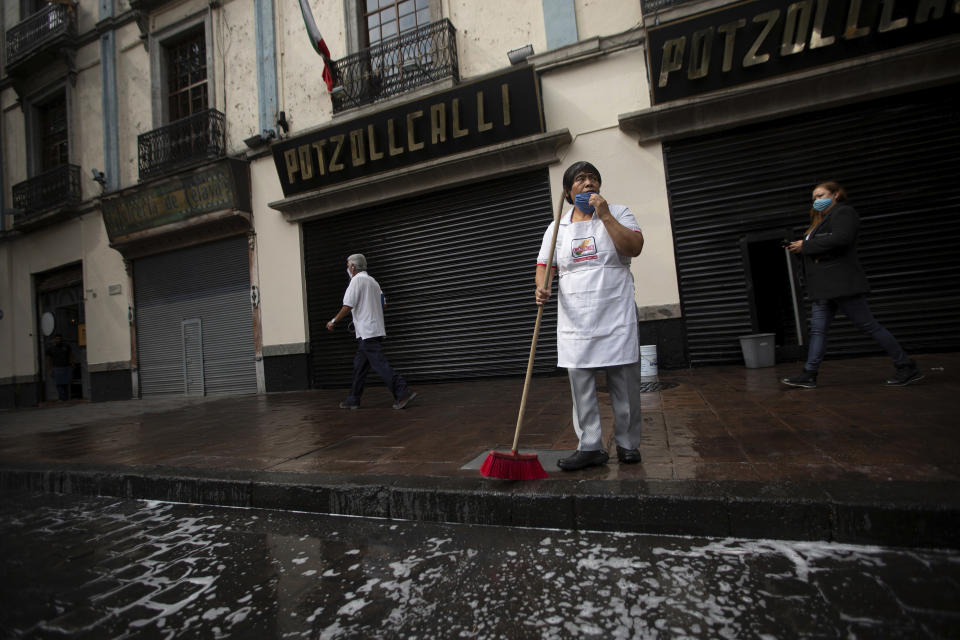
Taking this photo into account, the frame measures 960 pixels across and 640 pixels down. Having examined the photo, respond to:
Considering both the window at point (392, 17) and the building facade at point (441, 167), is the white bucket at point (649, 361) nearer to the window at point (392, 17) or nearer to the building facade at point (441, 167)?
the building facade at point (441, 167)

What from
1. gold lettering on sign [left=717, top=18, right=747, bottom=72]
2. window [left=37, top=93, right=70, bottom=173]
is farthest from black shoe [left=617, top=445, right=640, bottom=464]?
window [left=37, top=93, right=70, bottom=173]

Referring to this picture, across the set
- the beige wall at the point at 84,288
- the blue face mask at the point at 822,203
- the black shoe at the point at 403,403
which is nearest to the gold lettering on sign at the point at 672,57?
the blue face mask at the point at 822,203

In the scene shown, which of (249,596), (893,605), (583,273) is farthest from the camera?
(583,273)

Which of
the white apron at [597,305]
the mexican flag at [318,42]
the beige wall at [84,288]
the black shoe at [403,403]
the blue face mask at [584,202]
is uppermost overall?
the mexican flag at [318,42]

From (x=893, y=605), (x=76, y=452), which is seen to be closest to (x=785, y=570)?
(x=893, y=605)

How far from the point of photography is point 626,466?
257 centimetres

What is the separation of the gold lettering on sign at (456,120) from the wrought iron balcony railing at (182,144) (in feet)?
16.6

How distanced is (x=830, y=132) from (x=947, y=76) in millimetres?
1174

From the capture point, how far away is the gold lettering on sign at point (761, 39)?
5711mm

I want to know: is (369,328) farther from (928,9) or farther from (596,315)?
(928,9)

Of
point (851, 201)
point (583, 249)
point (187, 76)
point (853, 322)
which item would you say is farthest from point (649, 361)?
point (187, 76)

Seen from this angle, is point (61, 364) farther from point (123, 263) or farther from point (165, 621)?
point (165, 621)

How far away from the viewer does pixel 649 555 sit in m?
1.88

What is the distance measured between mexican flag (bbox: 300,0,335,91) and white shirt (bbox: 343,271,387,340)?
4.69 metres
